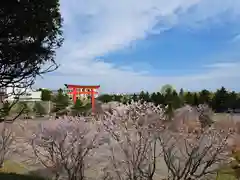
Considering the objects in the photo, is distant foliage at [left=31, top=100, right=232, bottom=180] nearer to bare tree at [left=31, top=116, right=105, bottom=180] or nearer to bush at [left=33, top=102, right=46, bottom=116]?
bare tree at [left=31, top=116, right=105, bottom=180]

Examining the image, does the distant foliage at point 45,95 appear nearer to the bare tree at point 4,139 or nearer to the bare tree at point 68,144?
the bare tree at point 4,139

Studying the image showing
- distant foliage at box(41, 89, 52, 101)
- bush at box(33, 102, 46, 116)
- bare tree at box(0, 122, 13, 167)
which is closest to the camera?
bare tree at box(0, 122, 13, 167)

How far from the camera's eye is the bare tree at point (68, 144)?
634 centimetres

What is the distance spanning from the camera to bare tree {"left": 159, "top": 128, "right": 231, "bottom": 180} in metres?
5.97

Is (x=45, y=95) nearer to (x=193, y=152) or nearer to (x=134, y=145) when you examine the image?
(x=134, y=145)

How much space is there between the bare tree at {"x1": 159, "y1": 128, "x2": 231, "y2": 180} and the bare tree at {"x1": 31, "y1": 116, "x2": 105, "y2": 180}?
4.13ft

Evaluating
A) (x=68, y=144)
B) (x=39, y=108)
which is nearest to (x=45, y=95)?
(x=39, y=108)

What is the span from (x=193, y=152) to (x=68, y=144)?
2.23 metres

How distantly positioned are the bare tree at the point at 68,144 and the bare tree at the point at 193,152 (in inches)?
49.5

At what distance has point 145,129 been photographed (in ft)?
19.2

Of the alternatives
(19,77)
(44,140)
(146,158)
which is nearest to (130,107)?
(146,158)

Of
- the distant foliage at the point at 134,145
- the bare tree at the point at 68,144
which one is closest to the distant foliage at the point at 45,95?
the bare tree at the point at 68,144

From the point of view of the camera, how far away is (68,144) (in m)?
6.36

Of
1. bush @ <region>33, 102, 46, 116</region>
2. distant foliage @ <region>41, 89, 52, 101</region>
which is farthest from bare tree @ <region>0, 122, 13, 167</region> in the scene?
distant foliage @ <region>41, 89, 52, 101</region>
